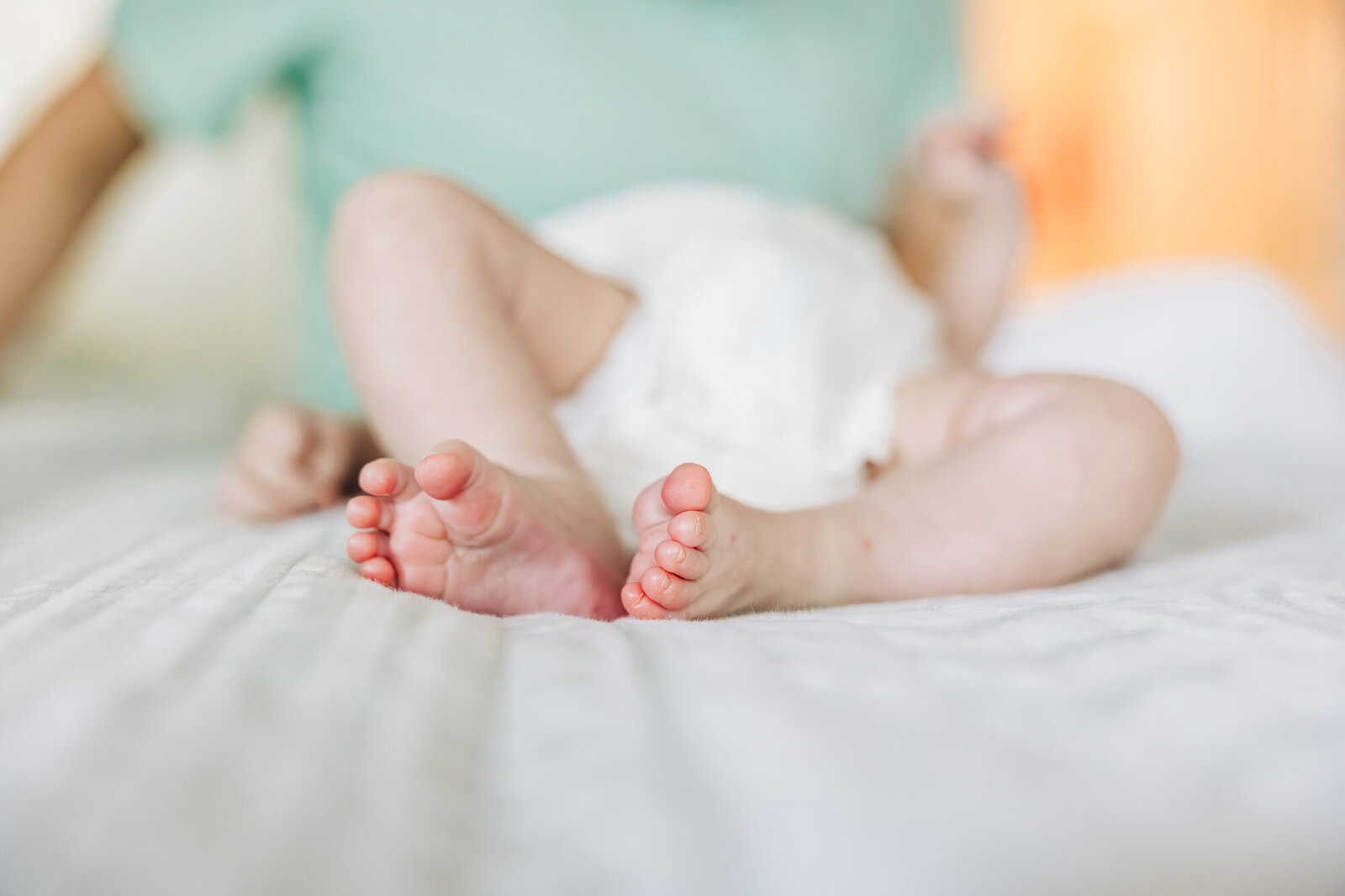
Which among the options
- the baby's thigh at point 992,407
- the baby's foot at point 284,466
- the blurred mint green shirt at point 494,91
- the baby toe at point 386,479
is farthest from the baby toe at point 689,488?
the blurred mint green shirt at point 494,91

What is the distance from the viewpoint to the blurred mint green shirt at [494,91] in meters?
0.89

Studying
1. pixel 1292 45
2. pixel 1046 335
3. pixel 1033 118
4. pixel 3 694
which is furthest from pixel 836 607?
pixel 1292 45

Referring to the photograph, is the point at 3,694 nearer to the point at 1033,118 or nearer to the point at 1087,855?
the point at 1087,855

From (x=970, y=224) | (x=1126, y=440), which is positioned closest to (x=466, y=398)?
(x=1126, y=440)

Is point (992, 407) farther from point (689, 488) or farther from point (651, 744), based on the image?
point (651, 744)

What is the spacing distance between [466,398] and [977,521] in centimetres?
27

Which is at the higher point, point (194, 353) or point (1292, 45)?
point (1292, 45)

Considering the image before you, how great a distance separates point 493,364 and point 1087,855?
0.35m

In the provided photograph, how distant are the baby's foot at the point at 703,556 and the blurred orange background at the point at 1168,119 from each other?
7.87 ft

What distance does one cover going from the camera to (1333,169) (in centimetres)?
270

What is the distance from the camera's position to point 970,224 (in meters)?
1.06

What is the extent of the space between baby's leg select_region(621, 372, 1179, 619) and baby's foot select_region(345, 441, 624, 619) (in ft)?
0.13

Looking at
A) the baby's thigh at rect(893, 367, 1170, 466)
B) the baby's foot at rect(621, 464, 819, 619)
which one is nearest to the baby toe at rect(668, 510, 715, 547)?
the baby's foot at rect(621, 464, 819, 619)

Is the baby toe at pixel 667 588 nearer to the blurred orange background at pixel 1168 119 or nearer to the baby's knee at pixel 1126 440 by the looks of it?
the baby's knee at pixel 1126 440
